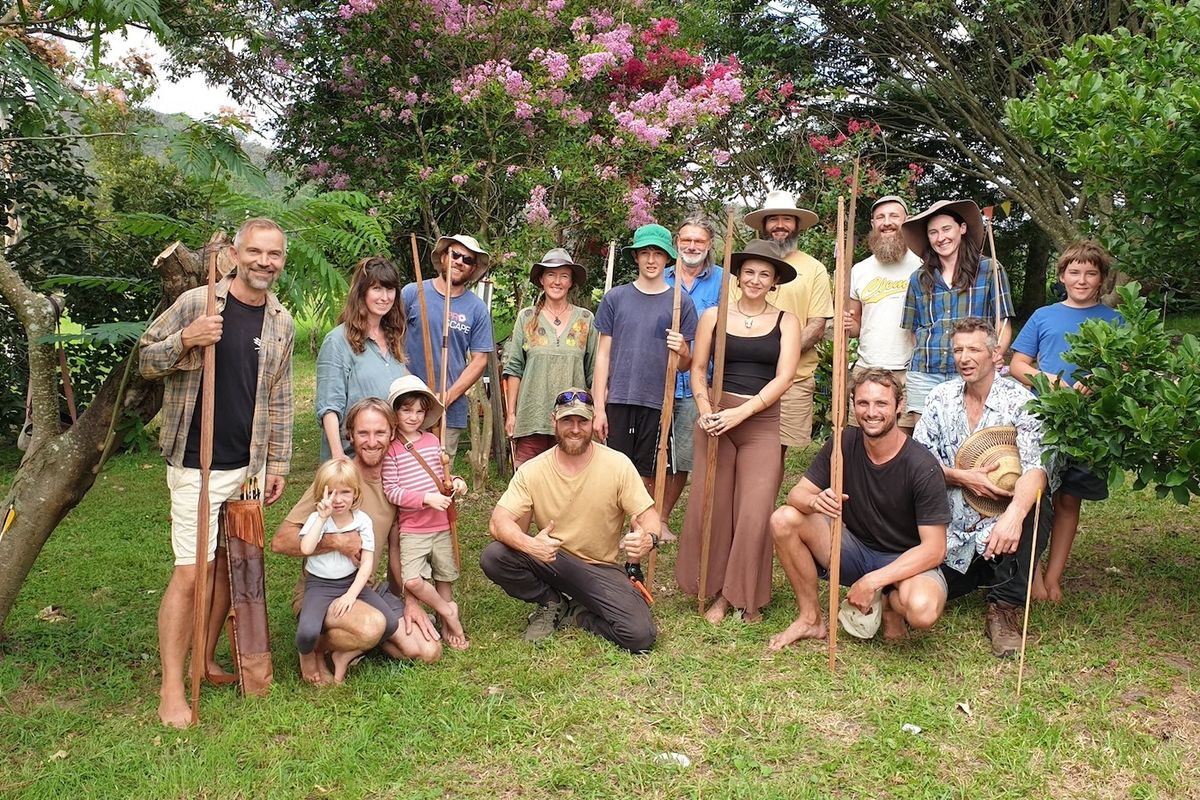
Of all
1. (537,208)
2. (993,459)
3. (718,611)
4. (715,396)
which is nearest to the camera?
(993,459)

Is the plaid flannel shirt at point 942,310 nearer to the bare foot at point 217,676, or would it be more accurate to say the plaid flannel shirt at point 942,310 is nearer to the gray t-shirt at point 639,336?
the gray t-shirt at point 639,336

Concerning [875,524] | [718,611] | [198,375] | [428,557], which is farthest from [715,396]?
[198,375]

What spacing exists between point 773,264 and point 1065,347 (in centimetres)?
155

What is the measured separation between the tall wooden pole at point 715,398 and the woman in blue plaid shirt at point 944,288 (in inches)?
41.0

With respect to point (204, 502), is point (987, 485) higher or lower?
higher

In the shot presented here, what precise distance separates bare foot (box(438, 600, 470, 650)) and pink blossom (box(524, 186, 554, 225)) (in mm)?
4469

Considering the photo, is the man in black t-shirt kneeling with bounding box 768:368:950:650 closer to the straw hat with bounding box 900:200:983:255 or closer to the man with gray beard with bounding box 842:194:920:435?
the man with gray beard with bounding box 842:194:920:435

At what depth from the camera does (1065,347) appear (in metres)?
4.96

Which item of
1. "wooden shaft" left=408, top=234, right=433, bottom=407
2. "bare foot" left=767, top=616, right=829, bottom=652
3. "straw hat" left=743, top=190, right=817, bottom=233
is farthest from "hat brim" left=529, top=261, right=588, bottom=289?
"bare foot" left=767, top=616, right=829, bottom=652

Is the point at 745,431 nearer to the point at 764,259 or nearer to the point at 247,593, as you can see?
the point at 764,259

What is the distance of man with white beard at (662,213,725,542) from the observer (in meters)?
5.77

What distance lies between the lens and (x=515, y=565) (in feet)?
15.5

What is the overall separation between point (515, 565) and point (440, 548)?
382mm

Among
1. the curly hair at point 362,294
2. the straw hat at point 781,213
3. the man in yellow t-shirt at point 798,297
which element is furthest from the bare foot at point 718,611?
the curly hair at point 362,294
